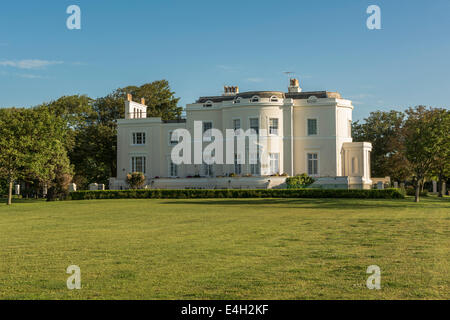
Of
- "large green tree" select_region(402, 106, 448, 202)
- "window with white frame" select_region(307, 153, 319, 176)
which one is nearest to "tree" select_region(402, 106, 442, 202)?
"large green tree" select_region(402, 106, 448, 202)

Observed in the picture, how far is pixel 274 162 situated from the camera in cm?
4512

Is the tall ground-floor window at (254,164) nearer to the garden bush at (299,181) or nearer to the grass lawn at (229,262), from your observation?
the garden bush at (299,181)

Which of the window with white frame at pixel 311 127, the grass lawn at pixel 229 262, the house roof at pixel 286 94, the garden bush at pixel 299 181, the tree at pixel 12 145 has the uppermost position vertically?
the house roof at pixel 286 94

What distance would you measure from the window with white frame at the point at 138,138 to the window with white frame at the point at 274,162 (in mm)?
13718

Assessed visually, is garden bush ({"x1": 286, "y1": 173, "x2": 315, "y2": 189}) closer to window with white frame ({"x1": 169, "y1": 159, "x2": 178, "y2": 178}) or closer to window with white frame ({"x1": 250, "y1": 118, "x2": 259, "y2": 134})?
window with white frame ({"x1": 250, "y1": 118, "x2": 259, "y2": 134})

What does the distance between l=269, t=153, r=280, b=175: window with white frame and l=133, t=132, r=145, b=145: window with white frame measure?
1372 centimetres

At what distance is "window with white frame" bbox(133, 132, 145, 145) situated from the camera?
50500 mm

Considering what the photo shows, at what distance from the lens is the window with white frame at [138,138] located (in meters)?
50.5

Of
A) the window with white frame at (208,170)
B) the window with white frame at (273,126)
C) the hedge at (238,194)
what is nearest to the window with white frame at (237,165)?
the window with white frame at (208,170)
